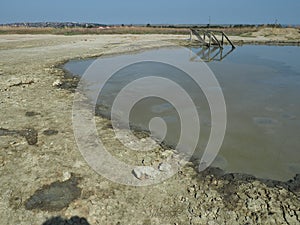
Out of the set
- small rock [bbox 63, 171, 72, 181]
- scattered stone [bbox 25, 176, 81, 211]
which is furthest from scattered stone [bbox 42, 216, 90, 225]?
small rock [bbox 63, 171, 72, 181]

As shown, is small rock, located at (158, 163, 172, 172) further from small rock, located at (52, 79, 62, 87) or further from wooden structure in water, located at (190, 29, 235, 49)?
wooden structure in water, located at (190, 29, 235, 49)

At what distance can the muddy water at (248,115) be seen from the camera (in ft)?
18.3

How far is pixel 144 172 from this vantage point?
192 inches

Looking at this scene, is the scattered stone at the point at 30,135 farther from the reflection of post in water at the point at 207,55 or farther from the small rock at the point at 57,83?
the reflection of post in water at the point at 207,55

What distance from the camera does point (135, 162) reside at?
5363mm

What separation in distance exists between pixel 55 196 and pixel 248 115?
6025mm

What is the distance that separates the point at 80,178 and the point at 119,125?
8.29 feet

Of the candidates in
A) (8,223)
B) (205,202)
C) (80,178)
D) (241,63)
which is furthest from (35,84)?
(241,63)

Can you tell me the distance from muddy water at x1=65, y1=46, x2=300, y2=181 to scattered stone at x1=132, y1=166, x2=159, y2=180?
131 centimetres

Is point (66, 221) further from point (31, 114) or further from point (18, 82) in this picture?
point (18, 82)

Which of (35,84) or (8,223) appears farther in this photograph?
(35,84)

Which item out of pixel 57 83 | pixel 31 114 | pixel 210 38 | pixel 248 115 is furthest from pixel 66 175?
pixel 210 38

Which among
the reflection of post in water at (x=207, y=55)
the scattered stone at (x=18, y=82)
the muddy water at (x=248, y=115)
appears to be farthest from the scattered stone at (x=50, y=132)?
the reflection of post in water at (x=207, y=55)

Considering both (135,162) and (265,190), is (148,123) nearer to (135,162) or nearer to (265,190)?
(135,162)
